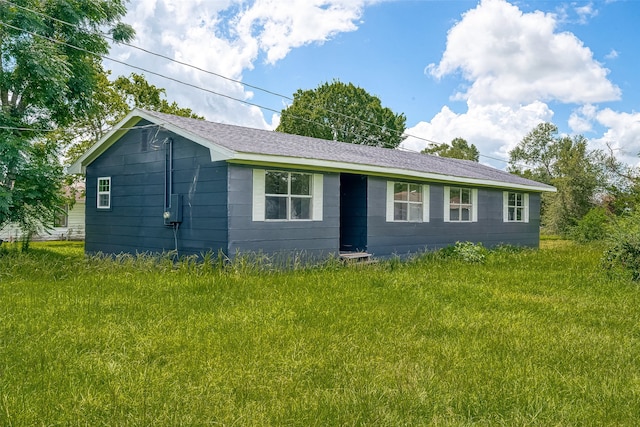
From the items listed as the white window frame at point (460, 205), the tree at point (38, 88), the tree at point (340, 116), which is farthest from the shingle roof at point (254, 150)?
the tree at point (340, 116)

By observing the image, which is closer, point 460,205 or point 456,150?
point 460,205

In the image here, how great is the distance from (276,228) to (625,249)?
6829 mm

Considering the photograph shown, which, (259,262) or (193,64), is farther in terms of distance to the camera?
(193,64)

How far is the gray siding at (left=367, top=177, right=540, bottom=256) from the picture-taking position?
11.9 metres

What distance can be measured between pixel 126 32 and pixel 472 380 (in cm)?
1658

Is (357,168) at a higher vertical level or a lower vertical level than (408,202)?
higher

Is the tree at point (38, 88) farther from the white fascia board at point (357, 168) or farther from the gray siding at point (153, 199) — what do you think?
the white fascia board at point (357, 168)

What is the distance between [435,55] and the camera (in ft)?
56.9

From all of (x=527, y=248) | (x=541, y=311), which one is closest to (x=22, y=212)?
(x=541, y=311)

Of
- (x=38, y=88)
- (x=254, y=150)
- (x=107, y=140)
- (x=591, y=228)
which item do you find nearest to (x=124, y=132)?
(x=107, y=140)

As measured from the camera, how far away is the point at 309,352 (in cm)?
436

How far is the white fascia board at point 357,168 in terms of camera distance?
9097 mm

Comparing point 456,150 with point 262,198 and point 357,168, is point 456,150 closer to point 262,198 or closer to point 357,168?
point 357,168

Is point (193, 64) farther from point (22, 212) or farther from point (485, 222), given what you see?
point (485, 222)
